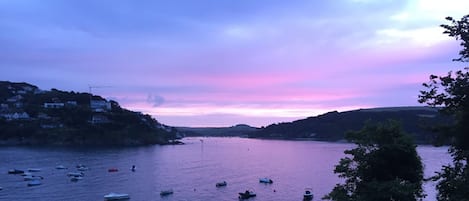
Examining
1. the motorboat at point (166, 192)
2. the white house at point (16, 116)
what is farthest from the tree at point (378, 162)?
the white house at point (16, 116)

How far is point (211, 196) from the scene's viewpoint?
208 ft

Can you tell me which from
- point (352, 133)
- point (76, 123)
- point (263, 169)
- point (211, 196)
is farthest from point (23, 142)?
point (352, 133)

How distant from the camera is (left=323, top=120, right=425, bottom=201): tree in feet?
74.0

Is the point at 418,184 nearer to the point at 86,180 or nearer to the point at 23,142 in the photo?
the point at 86,180

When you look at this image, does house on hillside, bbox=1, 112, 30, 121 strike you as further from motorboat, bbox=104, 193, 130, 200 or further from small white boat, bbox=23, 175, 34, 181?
motorboat, bbox=104, 193, 130, 200

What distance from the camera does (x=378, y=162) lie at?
22641 mm

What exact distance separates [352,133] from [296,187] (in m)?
51.4

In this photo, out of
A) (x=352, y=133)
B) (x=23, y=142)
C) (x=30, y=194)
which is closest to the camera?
(x=352, y=133)

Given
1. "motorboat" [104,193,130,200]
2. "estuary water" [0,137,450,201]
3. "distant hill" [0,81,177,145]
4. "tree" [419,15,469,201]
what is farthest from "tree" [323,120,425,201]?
"distant hill" [0,81,177,145]

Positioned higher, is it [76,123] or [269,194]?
[76,123]

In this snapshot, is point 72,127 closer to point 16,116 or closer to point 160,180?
point 16,116

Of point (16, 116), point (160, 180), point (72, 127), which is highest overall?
point (16, 116)

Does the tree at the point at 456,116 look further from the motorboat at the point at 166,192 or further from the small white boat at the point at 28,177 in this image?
the small white boat at the point at 28,177

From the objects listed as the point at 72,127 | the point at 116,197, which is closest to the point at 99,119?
the point at 72,127
